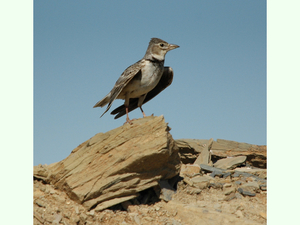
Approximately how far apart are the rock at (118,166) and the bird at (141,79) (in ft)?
2.75

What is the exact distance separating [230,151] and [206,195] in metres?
4.18

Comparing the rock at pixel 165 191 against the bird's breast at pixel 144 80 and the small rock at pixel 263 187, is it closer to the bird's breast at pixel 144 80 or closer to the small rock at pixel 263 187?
the small rock at pixel 263 187

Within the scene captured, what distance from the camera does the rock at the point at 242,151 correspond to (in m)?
11.0

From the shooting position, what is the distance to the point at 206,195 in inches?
303

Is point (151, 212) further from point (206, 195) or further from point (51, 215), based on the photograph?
point (51, 215)

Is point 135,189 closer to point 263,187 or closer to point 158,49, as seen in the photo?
point 263,187

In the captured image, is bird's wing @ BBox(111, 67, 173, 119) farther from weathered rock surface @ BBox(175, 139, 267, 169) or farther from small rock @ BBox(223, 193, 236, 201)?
small rock @ BBox(223, 193, 236, 201)

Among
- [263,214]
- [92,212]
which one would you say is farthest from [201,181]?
[92,212]

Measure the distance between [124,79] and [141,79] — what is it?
1.53ft

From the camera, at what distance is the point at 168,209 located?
7.22m

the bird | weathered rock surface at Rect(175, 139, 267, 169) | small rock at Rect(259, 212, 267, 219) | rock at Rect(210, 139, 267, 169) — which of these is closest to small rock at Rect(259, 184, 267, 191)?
small rock at Rect(259, 212, 267, 219)

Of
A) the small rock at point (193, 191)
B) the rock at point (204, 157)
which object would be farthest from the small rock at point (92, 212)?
the rock at point (204, 157)
